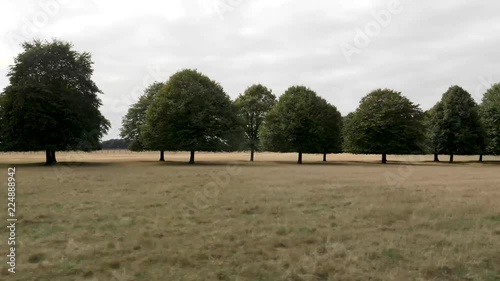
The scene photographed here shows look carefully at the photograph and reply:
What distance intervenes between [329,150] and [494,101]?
40.9m

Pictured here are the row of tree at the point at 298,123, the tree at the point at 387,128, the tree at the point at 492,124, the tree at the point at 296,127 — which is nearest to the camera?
the row of tree at the point at 298,123

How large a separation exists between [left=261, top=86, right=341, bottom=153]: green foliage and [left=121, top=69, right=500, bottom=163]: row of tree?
182 mm

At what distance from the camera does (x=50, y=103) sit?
4553 cm

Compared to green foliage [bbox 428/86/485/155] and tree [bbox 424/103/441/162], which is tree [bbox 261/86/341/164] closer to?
tree [bbox 424/103/441/162]

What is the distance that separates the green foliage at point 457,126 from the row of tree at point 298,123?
0.18 m

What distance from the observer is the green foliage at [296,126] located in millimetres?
66188

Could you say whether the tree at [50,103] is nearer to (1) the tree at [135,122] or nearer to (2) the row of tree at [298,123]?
Result: (2) the row of tree at [298,123]

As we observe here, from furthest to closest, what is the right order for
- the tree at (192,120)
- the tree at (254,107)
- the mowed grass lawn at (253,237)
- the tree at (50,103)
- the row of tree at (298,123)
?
the tree at (254,107), the row of tree at (298,123), the tree at (192,120), the tree at (50,103), the mowed grass lawn at (253,237)

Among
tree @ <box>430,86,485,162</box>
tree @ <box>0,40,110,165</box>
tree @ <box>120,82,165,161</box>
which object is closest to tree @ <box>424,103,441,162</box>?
tree @ <box>430,86,485,162</box>

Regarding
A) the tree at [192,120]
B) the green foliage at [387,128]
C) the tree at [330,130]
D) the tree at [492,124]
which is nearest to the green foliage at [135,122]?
the tree at [192,120]

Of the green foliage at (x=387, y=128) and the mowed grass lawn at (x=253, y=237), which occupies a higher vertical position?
the green foliage at (x=387, y=128)

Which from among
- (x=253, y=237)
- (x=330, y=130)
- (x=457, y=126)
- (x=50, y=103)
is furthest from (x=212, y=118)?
(x=457, y=126)

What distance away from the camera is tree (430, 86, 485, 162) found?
2864 inches

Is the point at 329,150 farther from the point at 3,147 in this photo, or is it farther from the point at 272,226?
the point at 272,226
